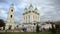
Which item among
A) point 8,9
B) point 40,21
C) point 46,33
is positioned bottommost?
point 46,33

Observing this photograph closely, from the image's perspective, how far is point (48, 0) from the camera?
6500 mm

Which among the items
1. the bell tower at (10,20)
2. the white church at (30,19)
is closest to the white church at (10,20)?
the bell tower at (10,20)

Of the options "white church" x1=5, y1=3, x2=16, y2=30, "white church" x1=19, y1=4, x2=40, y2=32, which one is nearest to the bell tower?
"white church" x1=5, y1=3, x2=16, y2=30

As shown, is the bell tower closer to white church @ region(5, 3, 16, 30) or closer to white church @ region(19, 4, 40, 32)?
white church @ region(5, 3, 16, 30)

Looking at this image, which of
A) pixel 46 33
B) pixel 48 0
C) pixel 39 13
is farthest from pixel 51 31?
pixel 48 0

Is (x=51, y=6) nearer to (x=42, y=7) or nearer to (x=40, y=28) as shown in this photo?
(x=42, y=7)

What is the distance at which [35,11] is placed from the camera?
635 centimetres

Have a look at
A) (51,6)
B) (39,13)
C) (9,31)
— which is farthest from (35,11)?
(9,31)

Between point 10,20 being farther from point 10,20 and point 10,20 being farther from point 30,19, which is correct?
point 30,19

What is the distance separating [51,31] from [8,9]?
5.92 feet

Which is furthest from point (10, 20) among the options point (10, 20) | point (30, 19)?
point (30, 19)

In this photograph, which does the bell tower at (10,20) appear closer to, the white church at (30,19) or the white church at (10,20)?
the white church at (10,20)

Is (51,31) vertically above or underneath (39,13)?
underneath

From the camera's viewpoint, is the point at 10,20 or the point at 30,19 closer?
the point at 10,20
